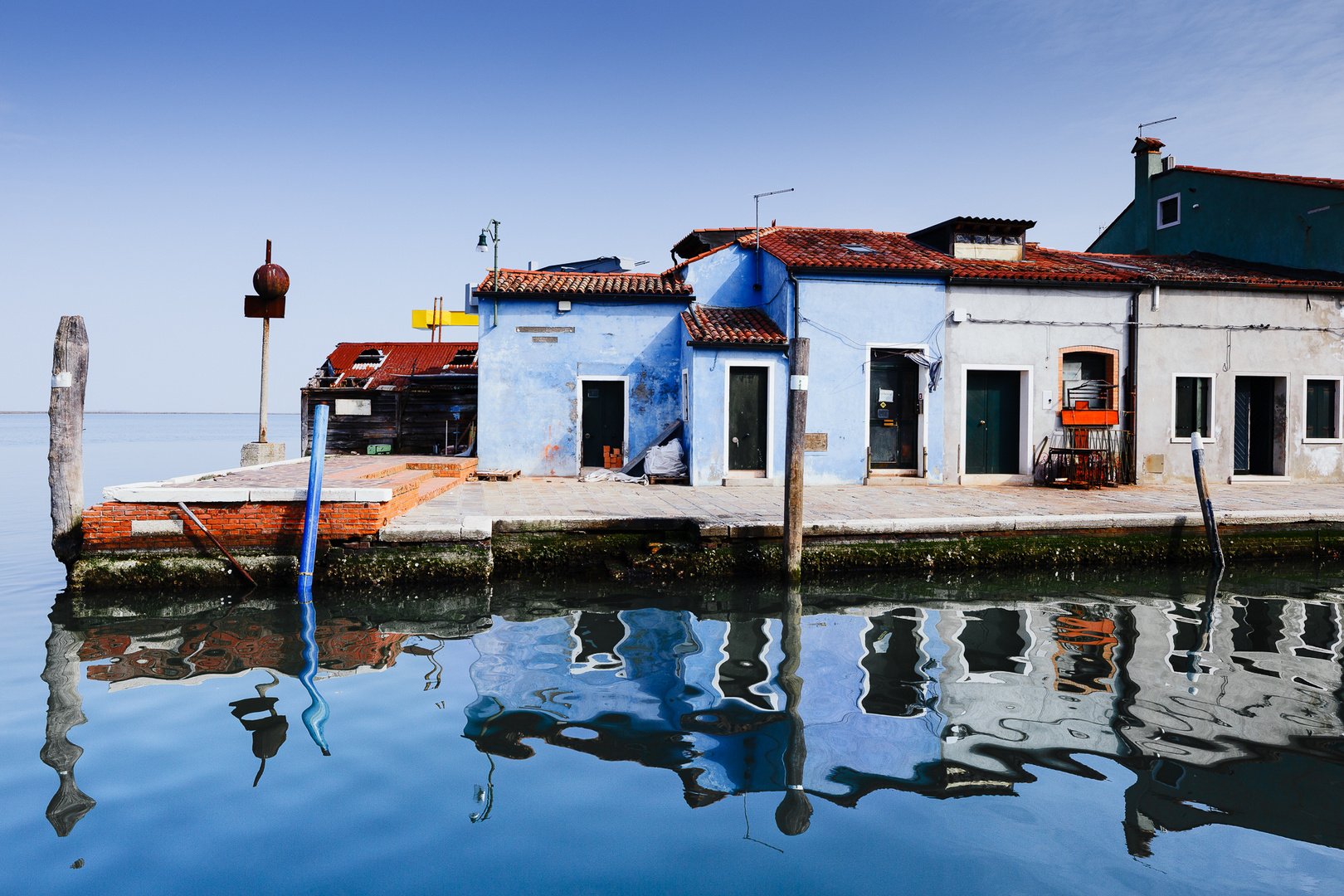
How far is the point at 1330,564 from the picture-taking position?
9.48 m

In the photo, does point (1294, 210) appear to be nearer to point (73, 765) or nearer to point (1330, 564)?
point (1330, 564)

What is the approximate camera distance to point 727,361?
13.0 metres

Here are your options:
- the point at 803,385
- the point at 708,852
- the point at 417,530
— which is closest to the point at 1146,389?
the point at 803,385

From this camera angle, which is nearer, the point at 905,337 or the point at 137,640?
the point at 137,640

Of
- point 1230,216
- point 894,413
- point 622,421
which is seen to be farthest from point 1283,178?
point 622,421

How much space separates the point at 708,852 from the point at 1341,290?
663 inches

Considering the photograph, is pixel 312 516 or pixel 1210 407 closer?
pixel 312 516

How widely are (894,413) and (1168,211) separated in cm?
1000

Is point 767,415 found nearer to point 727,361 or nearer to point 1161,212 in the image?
point 727,361

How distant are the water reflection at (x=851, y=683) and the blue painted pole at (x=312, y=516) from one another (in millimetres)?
290

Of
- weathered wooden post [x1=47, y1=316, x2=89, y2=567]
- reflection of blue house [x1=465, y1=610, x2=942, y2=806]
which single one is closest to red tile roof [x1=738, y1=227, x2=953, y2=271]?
reflection of blue house [x1=465, y1=610, x2=942, y2=806]

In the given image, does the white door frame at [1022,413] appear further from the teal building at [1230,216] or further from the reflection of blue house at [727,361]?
the teal building at [1230,216]

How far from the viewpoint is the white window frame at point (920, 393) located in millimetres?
13414

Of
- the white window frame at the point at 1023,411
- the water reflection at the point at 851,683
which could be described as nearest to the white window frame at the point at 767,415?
the white window frame at the point at 1023,411
